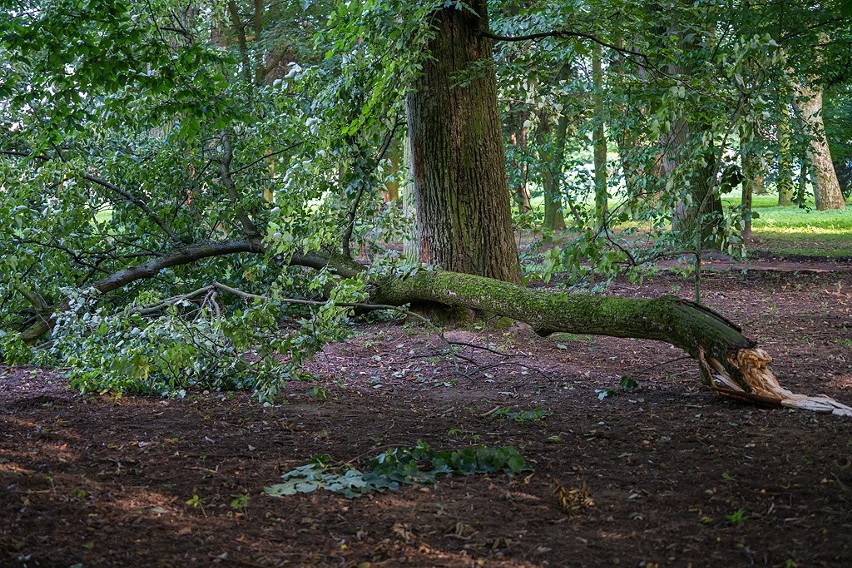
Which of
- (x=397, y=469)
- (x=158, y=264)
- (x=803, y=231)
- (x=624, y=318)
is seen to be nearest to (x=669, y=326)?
(x=624, y=318)

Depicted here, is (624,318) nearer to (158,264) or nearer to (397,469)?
(397,469)

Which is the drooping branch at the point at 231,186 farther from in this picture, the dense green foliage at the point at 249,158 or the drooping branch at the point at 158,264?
the drooping branch at the point at 158,264

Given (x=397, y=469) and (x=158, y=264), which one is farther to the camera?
(x=158, y=264)

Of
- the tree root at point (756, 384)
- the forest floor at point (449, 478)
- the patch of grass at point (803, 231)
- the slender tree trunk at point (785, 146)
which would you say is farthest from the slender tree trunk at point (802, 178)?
the tree root at point (756, 384)

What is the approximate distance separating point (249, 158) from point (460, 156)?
9.10 ft

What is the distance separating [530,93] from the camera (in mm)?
9828

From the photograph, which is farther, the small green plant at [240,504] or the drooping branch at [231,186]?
the drooping branch at [231,186]

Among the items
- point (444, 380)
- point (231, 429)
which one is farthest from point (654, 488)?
point (444, 380)

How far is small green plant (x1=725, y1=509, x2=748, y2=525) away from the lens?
311 centimetres

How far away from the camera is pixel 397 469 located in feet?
12.4

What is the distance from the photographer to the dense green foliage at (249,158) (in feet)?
18.0

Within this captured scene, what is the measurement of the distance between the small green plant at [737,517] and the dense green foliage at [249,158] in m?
2.34

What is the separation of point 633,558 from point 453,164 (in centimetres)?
536

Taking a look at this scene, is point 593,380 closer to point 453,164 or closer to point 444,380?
point 444,380
